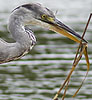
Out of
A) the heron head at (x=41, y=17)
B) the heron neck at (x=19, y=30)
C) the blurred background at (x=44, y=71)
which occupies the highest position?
the blurred background at (x=44, y=71)

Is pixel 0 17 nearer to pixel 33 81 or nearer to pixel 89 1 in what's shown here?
pixel 89 1

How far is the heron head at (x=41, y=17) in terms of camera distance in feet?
19.8

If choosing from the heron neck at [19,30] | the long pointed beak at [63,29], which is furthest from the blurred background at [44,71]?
the long pointed beak at [63,29]

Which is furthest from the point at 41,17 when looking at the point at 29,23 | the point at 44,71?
the point at 44,71

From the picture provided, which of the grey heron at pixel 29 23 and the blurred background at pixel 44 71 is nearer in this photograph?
the grey heron at pixel 29 23

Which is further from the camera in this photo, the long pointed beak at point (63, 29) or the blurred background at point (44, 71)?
the blurred background at point (44, 71)

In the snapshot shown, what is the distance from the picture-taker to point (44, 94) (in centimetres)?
857

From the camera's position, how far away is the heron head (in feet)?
19.8

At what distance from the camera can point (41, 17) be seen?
6.08m

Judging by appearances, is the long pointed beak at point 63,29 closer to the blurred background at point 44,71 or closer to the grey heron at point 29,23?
the grey heron at point 29,23

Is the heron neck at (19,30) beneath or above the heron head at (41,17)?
beneath

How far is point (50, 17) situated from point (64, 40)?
598cm

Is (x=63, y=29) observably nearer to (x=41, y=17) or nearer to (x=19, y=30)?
(x=41, y=17)

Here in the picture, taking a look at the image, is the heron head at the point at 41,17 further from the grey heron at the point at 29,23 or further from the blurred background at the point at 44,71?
the blurred background at the point at 44,71
